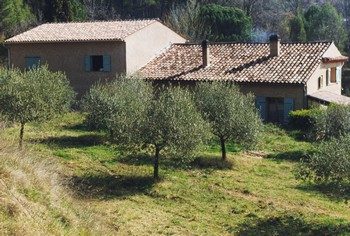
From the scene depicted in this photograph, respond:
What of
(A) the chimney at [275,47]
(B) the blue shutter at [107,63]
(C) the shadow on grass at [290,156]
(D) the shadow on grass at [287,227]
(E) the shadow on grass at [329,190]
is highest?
(A) the chimney at [275,47]

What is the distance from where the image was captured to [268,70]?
2797cm

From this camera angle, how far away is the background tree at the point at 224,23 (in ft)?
158

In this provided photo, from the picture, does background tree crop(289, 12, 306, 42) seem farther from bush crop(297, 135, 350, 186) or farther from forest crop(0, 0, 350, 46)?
bush crop(297, 135, 350, 186)

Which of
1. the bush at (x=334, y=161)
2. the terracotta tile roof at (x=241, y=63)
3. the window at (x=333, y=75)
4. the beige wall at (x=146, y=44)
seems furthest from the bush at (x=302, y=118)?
the bush at (x=334, y=161)

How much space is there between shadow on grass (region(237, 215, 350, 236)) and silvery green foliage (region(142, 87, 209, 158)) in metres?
3.44

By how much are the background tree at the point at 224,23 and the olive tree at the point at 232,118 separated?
1096 inches

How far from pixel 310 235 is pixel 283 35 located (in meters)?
49.5

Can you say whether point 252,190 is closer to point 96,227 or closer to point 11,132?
point 96,227

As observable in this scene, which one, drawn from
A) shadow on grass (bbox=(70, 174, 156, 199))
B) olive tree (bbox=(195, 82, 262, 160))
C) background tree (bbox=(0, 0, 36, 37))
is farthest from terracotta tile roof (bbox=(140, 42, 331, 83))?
background tree (bbox=(0, 0, 36, 37))

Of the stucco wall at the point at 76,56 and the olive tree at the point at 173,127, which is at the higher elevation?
the stucco wall at the point at 76,56

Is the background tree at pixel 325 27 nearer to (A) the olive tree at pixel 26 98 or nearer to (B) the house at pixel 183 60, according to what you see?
(B) the house at pixel 183 60

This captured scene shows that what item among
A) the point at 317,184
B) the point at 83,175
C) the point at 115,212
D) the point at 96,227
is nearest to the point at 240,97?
the point at 317,184

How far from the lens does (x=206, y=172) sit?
1830 cm

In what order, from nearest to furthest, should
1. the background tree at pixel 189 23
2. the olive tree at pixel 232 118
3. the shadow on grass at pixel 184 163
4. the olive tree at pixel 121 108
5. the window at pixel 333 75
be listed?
1. the olive tree at pixel 121 108
2. the shadow on grass at pixel 184 163
3. the olive tree at pixel 232 118
4. the window at pixel 333 75
5. the background tree at pixel 189 23
